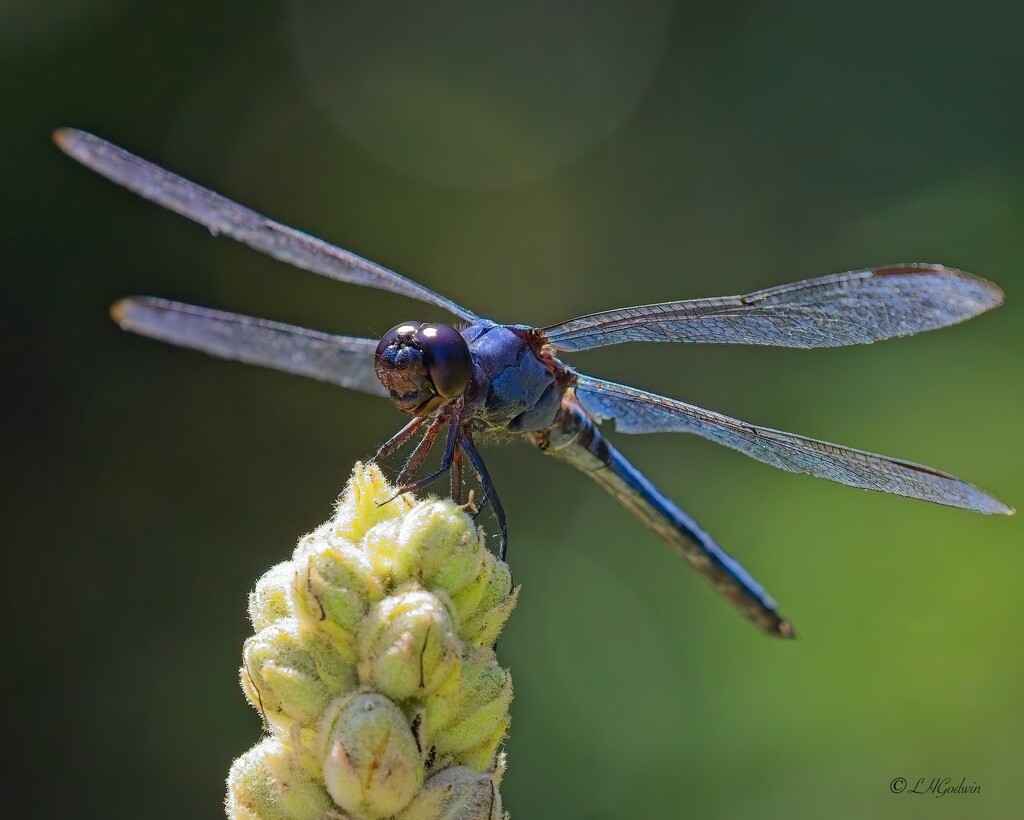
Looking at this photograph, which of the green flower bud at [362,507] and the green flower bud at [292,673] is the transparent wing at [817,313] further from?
the green flower bud at [292,673]

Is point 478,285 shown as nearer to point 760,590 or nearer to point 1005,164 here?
point 1005,164

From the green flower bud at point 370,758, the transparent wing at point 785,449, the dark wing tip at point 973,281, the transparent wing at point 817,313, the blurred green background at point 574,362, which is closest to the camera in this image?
the green flower bud at point 370,758

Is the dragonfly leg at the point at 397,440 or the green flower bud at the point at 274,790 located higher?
the dragonfly leg at the point at 397,440

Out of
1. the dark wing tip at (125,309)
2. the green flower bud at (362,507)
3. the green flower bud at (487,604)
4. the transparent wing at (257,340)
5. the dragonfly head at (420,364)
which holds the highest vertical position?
the dark wing tip at (125,309)

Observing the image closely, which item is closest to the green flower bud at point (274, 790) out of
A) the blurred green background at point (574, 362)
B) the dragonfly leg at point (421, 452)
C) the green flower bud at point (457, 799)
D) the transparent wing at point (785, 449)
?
the green flower bud at point (457, 799)

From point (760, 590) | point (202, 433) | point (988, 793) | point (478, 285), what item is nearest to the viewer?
point (760, 590)

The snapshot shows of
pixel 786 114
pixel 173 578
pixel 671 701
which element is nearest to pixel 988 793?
pixel 671 701
